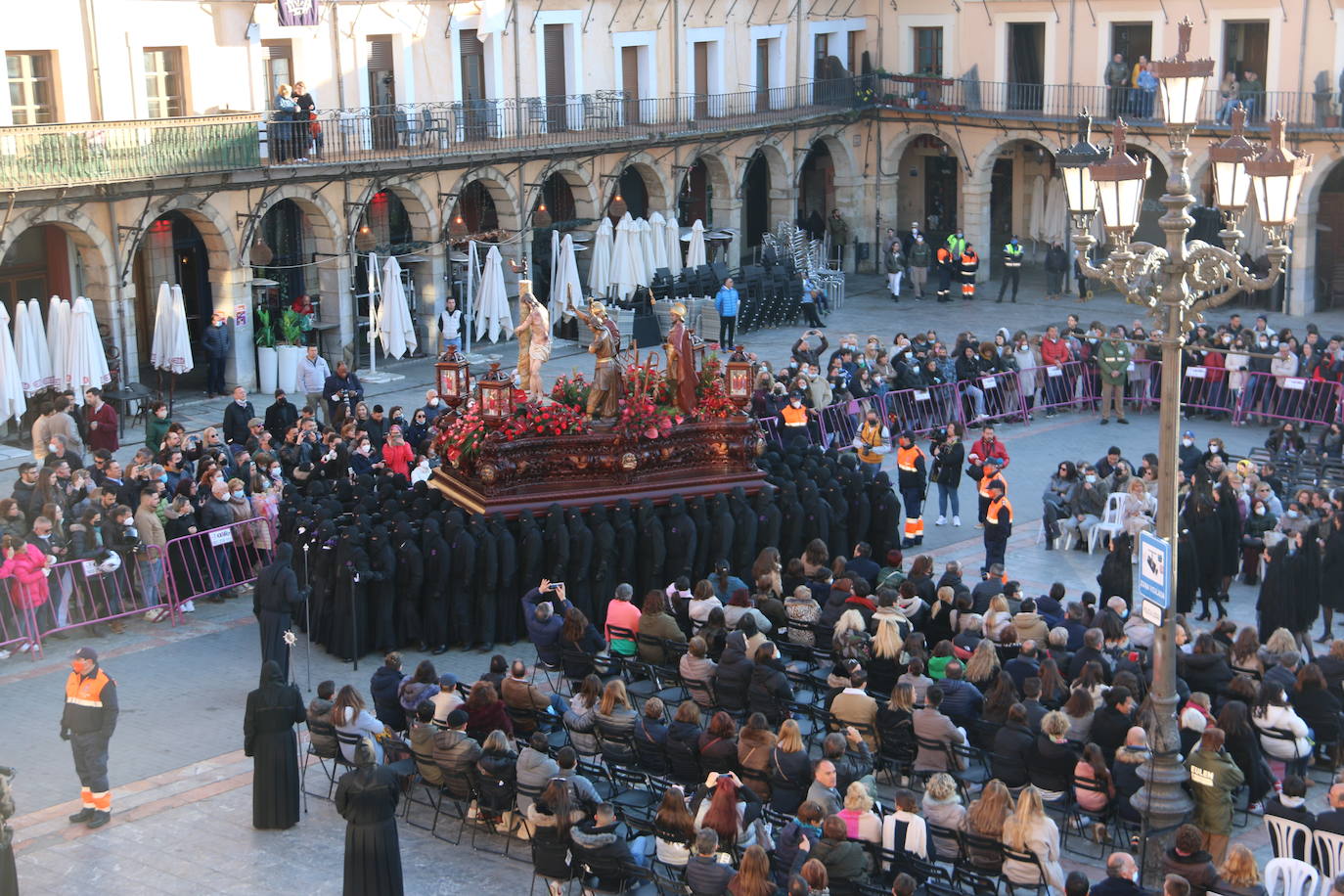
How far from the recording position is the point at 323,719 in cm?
1631

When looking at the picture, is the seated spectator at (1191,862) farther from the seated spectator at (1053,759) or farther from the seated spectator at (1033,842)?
the seated spectator at (1053,759)

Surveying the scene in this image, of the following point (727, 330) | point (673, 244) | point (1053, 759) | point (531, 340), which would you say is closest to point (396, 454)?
point (531, 340)

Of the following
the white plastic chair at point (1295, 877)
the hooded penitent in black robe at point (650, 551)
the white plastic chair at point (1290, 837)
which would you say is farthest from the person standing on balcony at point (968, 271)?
the white plastic chair at point (1295, 877)

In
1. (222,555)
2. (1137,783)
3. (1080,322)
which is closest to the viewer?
(1137,783)

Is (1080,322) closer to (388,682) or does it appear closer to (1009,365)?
(1009,365)

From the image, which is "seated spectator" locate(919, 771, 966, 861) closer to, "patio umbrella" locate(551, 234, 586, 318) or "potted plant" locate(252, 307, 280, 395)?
"potted plant" locate(252, 307, 280, 395)

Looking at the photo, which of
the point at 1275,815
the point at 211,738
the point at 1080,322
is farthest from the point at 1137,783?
the point at 1080,322

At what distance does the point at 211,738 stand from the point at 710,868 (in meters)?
6.56

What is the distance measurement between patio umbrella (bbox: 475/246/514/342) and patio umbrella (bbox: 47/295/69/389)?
27.6ft

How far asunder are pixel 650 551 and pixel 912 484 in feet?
14.0

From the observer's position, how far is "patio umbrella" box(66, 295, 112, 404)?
28.8m

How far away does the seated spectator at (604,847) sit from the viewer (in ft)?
46.7

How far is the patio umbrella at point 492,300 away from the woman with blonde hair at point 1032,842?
22527 millimetres

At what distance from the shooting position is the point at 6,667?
20.3 meters
